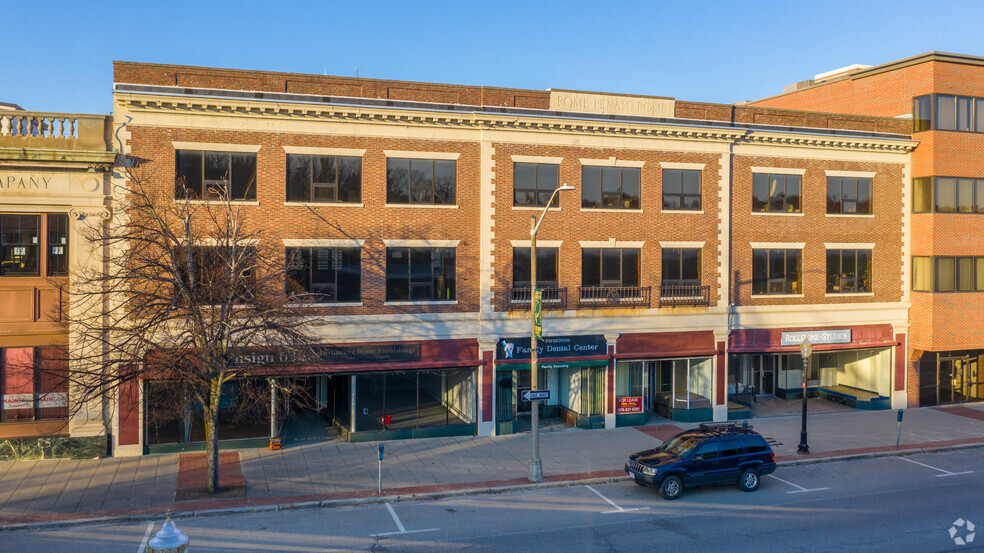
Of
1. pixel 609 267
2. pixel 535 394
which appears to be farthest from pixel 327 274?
pixel 609 267

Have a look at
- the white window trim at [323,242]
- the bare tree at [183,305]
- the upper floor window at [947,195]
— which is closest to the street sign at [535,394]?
the bare tree at [183,305]

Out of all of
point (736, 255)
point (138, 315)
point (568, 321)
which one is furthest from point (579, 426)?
point (138, 315)

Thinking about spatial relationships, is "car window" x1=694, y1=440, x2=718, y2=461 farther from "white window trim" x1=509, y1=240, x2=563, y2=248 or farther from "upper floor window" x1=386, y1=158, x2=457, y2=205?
"upper floor window" x1=386, y1=158, x2=457, y2=205

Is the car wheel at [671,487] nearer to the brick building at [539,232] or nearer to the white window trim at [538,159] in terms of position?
the brick building at [539,232]

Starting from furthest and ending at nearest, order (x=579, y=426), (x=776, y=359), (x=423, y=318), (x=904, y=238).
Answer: (x=776, y=359), (x=904, y=238), (x=579, y=426), (x=423, y=318)

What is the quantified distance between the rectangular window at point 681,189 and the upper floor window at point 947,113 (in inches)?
437

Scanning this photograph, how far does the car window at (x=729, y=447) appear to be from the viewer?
19.4 metres

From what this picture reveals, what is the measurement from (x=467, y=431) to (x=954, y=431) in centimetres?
1834

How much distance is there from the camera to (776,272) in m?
29.6

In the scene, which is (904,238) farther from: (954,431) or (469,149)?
(469,149)

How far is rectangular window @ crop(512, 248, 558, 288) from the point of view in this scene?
85.9 ft

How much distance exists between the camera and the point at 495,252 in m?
25.8

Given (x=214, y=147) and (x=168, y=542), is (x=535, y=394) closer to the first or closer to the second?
(x=168, y=542)

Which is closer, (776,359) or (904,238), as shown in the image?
(904,238)
